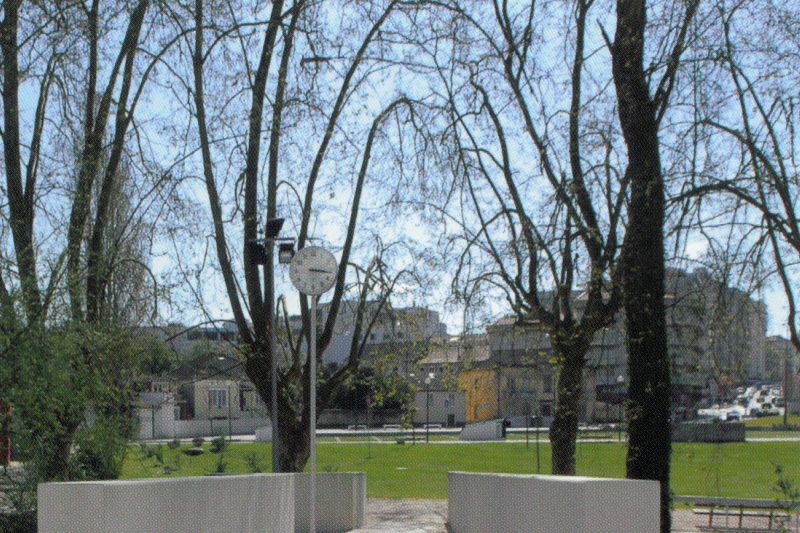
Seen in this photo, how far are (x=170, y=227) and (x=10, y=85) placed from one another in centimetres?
336

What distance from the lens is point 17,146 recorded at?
1617 cm

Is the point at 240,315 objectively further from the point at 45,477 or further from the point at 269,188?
the point at 45,477

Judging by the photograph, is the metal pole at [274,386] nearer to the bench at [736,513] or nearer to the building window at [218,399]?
the bench at [736,513]

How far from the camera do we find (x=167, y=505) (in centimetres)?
977

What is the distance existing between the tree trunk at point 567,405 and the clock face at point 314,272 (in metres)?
4.17

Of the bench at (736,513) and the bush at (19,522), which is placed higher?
the bush at (19,522)

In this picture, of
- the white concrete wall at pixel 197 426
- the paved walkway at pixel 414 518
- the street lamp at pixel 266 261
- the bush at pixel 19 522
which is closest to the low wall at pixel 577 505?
the bush at pixel 19 522

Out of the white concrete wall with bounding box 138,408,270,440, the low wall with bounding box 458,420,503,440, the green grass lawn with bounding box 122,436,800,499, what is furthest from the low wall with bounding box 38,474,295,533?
the low wall with bounding box 458,420,503,440

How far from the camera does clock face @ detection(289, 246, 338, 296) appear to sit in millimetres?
12734

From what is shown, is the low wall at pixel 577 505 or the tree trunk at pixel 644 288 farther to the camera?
the tree trunk at pixel 644 288

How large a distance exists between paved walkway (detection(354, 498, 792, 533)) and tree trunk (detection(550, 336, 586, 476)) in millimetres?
1936

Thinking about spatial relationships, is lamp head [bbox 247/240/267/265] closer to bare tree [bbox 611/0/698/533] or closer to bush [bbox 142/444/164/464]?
bush [bbox 142/444/164/464]

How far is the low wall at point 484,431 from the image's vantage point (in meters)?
56.1

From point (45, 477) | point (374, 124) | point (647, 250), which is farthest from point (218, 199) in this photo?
point (647, 250)
